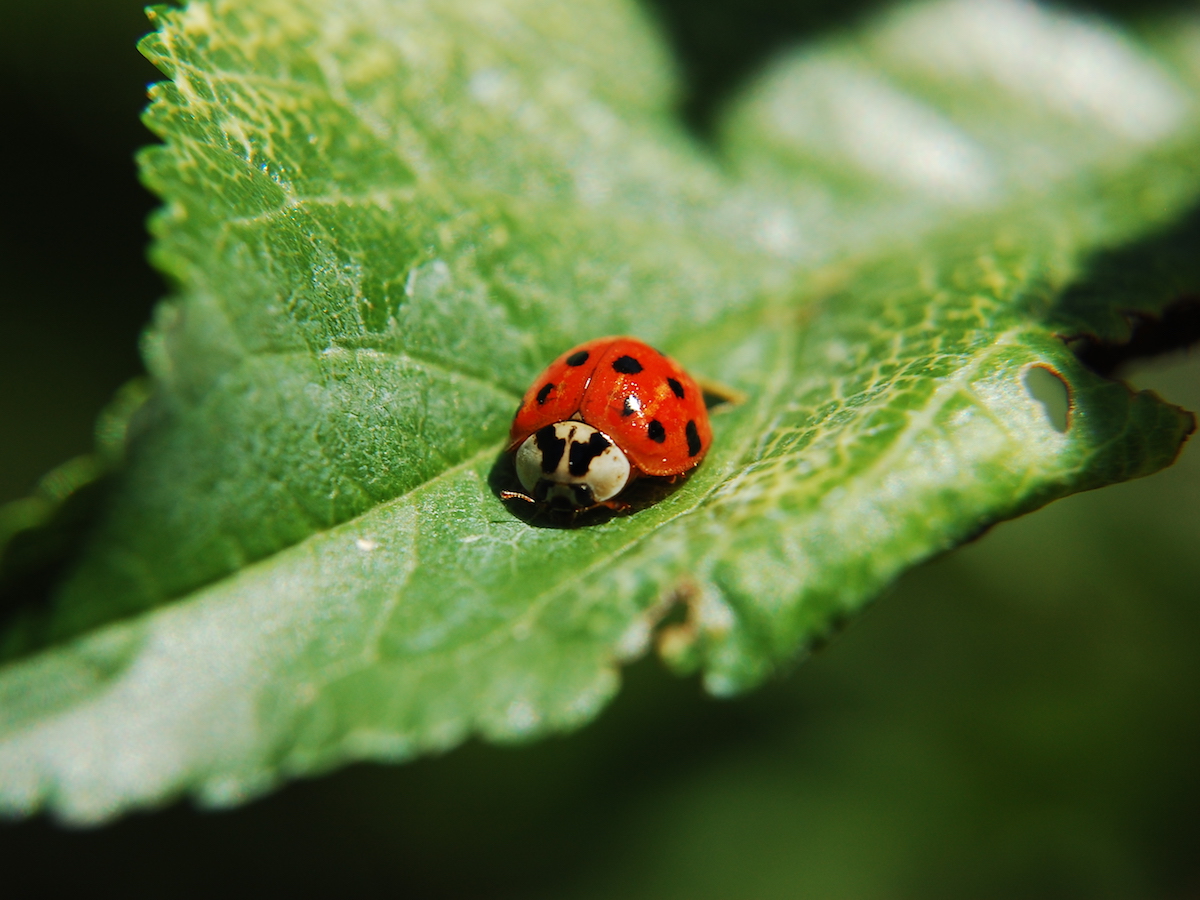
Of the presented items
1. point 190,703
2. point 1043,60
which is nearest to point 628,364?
point 190,703

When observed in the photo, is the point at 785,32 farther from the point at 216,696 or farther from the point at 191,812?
the point at 191,812

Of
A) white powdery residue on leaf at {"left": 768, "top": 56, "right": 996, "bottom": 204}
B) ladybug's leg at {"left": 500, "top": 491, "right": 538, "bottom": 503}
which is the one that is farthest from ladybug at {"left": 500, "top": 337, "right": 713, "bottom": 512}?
white powdery residue on leaf at {"left": 768, "top": 56, "right": 996, "bottom": 204}

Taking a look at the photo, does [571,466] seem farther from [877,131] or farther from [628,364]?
[877,131]

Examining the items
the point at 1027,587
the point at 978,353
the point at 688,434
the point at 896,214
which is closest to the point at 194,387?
the point at 688,434

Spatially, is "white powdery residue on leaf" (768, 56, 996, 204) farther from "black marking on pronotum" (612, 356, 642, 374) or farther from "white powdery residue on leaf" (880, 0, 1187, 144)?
"black marking on pronotum" (612, 356, 642, 374)

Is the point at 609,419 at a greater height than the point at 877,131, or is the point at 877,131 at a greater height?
the point at 877,131

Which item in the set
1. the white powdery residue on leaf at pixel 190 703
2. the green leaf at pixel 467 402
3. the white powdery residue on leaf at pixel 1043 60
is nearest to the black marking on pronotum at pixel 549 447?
the green leaf at pixel 467 402

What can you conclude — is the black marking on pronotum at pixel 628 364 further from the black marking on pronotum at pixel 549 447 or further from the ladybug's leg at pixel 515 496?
the ladybug's leg at pixel 515 496
